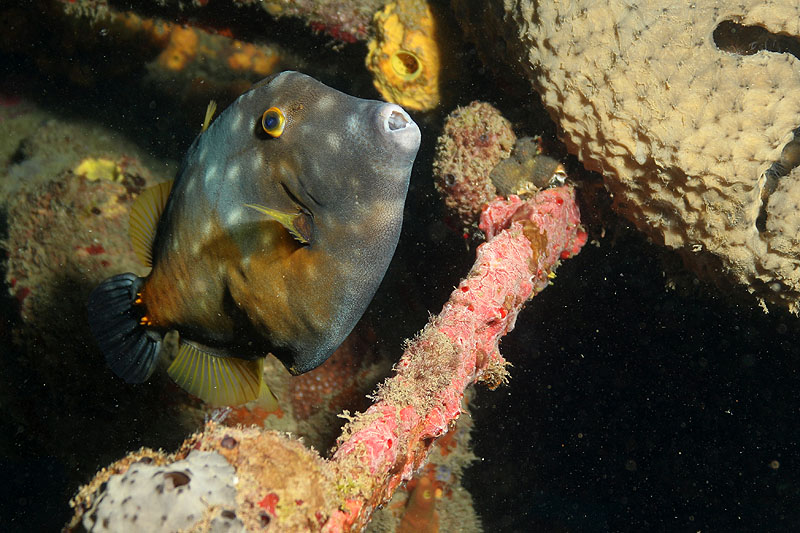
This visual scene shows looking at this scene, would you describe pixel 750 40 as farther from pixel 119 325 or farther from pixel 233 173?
pixel 119 325

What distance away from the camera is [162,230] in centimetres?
249

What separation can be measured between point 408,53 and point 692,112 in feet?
7.21

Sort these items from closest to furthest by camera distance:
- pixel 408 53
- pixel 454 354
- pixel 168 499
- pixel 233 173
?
pixel 168 499, pixel 233 173, pixel 454 354, pixel 408 53

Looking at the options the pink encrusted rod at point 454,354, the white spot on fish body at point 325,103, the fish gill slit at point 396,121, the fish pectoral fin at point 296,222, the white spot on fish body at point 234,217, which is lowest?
the pink encrusted rod at point 454,354

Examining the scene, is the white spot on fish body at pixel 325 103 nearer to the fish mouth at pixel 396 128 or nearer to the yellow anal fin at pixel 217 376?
the fish mouth at pixel 396 128

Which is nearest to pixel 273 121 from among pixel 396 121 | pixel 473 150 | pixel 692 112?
pixel 396 121

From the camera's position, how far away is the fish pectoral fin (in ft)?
6.28

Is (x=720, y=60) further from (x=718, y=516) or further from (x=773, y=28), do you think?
(x=718, y=516)

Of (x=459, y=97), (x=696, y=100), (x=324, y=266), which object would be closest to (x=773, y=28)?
(x=696, y=100)

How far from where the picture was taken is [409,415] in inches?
85.8

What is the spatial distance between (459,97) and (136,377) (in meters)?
3.18

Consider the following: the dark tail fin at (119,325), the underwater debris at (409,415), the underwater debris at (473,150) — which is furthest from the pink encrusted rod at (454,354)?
the dark tail fin at (119,325)

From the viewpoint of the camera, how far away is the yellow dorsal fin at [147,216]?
258 cm

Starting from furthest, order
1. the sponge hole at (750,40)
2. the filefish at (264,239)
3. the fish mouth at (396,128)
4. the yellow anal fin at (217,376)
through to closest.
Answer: the sponge hole at (750,40)
the yellow anal fin at (217,376)
the filefish at (264,239)
the fish mouth at (396,128)
